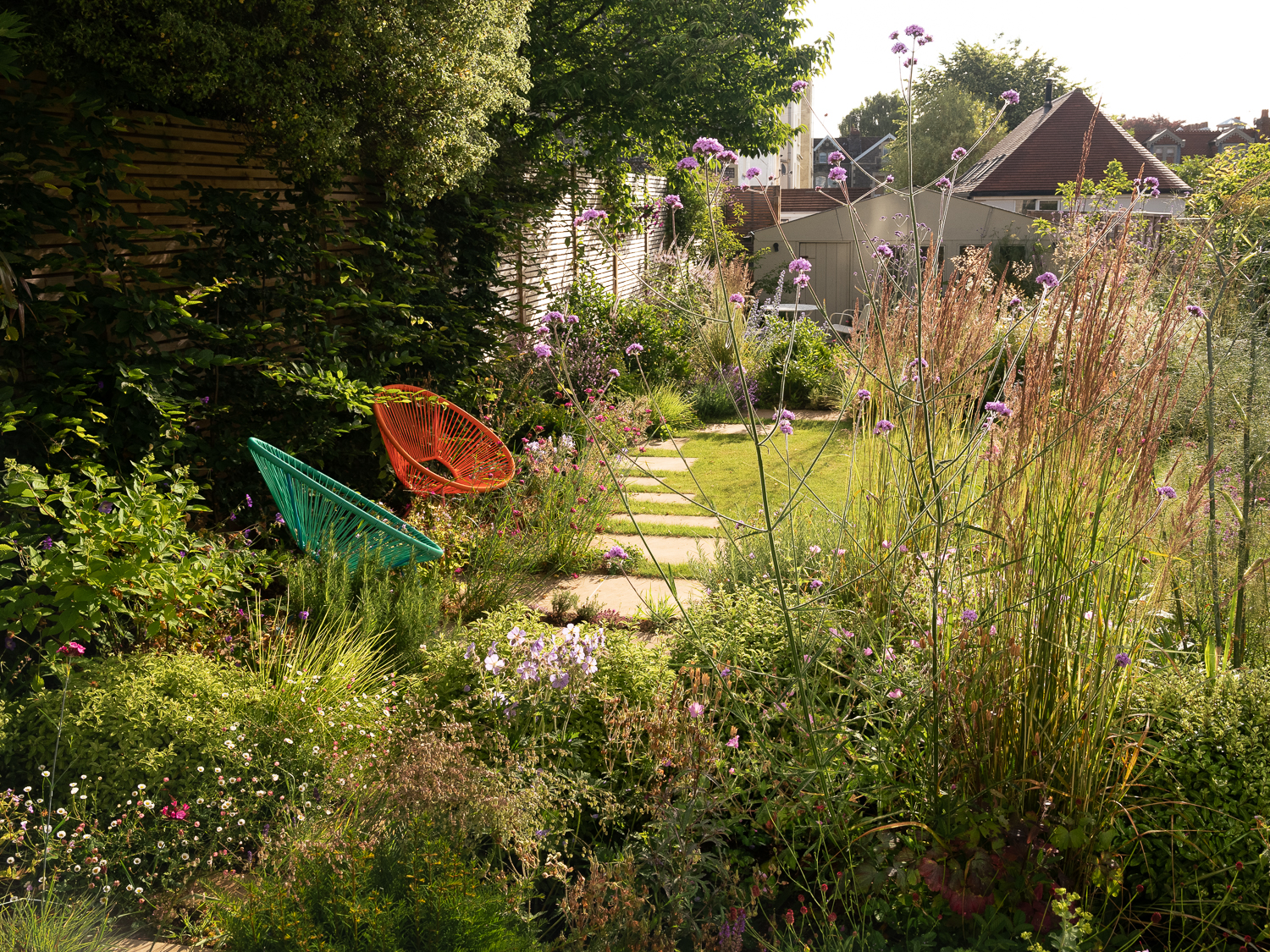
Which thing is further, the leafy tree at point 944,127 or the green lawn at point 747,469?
the leafy tree at point 944,127

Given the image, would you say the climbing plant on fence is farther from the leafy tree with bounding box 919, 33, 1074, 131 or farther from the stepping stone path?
the leafy tree with bounding box 919, 33, 1074, 131

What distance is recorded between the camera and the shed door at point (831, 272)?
15281mm

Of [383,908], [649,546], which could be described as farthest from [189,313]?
[383,908]

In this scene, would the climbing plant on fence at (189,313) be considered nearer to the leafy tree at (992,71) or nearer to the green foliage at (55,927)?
the green foliage at (55,927)

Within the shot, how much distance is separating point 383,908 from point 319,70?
3.49m

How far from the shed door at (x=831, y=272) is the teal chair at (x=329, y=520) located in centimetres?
1267

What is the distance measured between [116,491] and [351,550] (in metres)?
0.91

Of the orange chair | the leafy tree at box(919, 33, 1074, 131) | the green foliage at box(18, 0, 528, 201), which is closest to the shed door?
the green foliage at box(18, 0, 528, 201)

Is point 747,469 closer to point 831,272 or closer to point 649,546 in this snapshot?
point 649,546

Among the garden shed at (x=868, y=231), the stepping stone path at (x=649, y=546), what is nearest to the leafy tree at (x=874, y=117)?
the garden shed at (x=868, y=231)

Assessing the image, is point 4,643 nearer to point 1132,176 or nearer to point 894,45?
point 894,45

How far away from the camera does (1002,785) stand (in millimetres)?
1912

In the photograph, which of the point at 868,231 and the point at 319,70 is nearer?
the point at 319,70

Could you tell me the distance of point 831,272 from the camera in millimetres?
15555
